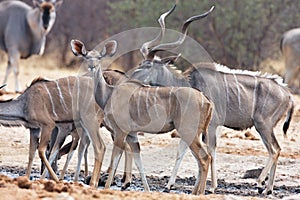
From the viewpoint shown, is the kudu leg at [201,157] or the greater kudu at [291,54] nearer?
the kudu leg at [201,157]

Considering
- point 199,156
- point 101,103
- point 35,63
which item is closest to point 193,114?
point 199,156

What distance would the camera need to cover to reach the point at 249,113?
6723mm

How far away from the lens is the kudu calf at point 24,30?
40.9 feet

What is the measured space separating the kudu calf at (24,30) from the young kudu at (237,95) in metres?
5.82

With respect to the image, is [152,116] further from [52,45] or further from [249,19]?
[52,45]

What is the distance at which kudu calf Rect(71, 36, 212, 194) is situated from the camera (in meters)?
5.84

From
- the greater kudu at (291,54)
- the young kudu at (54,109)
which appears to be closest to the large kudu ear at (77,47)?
the young kudu at (54,109)

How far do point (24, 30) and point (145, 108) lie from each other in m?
7.08

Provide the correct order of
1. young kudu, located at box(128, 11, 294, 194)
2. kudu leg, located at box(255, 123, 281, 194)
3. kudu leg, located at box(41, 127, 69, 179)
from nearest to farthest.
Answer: kudu leg, located at box(255, 123, 281, 194) < kudu leg, located at box(41, 127, 69, 179) < young kudu, located at box(128, 11, 294, 194)

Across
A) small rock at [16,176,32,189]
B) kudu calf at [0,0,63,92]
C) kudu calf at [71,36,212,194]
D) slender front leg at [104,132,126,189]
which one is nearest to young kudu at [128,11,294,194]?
kudu calf at [71,36,212,194]

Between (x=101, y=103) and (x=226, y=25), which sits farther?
(x=226, y=25)

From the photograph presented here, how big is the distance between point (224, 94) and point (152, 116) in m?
1.05

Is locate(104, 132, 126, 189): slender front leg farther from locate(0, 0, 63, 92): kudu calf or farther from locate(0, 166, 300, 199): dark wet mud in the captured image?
locate(0, 0, 63, 92): kudu calf

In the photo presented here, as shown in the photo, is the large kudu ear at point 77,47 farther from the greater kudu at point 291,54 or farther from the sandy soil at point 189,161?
the greater kudu at point 291,54
